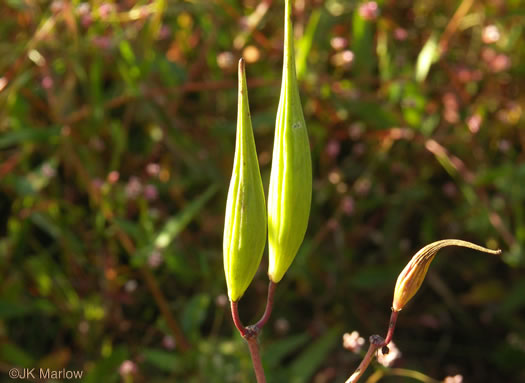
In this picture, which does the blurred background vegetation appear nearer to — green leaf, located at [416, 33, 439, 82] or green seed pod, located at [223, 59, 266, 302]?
green leaf, located at [416, 33, 439, 82]

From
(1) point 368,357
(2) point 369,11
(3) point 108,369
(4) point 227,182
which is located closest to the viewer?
(1) point 368,357

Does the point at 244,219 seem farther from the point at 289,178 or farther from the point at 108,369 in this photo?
the point at 108,369

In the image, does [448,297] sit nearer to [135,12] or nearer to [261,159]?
[261,159]

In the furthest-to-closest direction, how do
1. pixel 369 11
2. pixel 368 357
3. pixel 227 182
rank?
1. pixel 227 182
2. pixel 369 11
3. pixel 368 357

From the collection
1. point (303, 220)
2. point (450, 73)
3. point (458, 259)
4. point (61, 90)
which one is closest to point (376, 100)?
point (450, 73)

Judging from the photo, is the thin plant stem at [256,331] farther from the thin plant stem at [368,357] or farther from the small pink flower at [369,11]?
the small pink flower at [369,11]

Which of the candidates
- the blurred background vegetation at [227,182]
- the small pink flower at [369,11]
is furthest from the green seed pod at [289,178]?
the small pink flower at [369,11]

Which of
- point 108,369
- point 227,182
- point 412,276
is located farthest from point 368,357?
point 227,182
